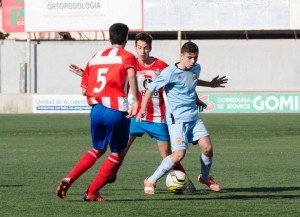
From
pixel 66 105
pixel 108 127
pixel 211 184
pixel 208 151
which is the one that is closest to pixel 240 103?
pixel 66 105

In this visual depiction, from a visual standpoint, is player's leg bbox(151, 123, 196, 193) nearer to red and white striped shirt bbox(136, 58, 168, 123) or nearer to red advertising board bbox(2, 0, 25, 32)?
red and white striped shirt bbox(136, 58, 168, 123)

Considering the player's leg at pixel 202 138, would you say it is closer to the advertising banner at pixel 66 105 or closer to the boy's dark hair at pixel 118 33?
the boy's dark hair at pixel 118 33

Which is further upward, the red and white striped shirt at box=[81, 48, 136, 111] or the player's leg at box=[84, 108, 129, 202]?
the red and white striped shirt at box=[81, 48, 136, 111]

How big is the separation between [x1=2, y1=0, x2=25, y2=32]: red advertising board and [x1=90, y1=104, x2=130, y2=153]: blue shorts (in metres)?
40.8

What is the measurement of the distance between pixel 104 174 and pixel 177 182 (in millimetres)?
1234

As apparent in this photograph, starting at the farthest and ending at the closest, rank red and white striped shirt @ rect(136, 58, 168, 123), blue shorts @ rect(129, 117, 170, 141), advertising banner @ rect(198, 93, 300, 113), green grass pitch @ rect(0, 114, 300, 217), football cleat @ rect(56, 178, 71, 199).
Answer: advertising banner @ rect(198, 93, 300, 113) → red and white striped shirt @ rect(136, 58, 168, 123) → blue shorts @ rect(129, 117, 170, 141) → football cleat @ rect(56, 178, 71, 199) → green grass pitch @ rect(0, 114, 300, 217)

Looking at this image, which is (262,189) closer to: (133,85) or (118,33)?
(133,85)

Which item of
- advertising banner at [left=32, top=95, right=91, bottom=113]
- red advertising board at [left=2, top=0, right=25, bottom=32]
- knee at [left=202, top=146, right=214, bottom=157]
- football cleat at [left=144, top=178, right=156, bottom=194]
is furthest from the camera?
red advertising board at [left=2, top=0, right=25, bottom=32]

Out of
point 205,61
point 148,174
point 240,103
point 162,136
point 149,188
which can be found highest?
point 162,136

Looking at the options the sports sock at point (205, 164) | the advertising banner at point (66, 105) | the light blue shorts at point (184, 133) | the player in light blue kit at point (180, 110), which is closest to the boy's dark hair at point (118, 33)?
→ the player in light blue kit at point (180, 110)

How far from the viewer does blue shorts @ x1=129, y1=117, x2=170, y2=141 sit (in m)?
12.8

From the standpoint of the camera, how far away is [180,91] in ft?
39.9

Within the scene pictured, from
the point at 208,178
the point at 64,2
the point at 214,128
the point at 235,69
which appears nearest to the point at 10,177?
the point at 208,178

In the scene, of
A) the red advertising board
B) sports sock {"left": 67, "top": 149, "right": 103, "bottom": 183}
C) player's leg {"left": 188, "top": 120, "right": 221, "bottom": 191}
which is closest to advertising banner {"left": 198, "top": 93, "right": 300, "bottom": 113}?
the red advertising board
